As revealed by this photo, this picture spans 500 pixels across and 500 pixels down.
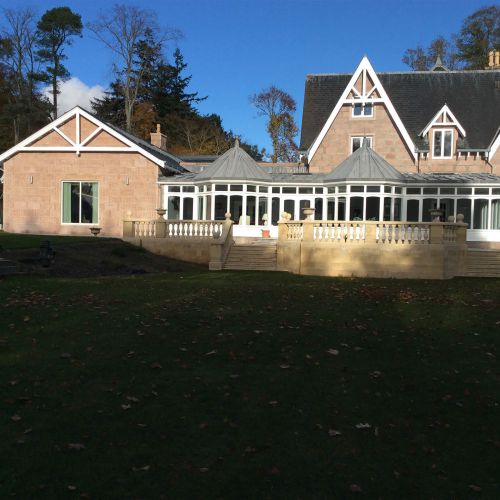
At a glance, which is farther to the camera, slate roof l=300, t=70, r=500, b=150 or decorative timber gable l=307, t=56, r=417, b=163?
slate roof l=300, t=70, r=500, b=150

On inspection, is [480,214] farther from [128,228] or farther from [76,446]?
[76,446]

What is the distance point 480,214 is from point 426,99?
8.53 metres

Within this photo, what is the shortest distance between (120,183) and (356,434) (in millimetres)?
23651

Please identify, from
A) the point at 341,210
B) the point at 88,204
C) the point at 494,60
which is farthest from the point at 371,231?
the point at 494,60

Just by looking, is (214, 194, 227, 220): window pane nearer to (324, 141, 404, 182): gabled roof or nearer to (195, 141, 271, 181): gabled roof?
(195, 141, 271, 181): gabled roof

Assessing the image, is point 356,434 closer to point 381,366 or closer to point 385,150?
point 381,366

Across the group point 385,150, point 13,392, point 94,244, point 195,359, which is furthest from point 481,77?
point 13,392

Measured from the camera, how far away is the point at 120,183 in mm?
27094

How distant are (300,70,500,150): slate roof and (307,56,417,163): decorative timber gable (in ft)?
3.66

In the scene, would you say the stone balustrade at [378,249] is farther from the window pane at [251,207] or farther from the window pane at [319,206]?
the window pane at [319,206]

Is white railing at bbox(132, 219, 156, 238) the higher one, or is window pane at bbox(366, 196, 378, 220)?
window pane at bbox(366, 196, 378, 220)

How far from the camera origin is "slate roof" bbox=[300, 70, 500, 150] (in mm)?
29156

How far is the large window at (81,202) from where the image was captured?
2738cm

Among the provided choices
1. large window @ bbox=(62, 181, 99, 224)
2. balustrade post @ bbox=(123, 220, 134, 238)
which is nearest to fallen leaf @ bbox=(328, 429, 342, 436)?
balustrade post @ bbox=(123, 220, 134, 238)
